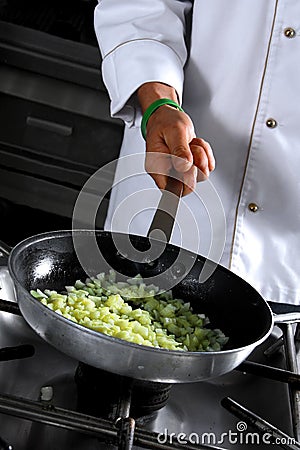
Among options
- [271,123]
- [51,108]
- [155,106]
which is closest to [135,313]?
[155,106]

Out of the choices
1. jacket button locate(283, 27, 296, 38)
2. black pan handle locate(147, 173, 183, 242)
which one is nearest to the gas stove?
black pan handle locate(147, 173, 183, 242)

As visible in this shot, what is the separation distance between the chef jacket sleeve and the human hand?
13cm

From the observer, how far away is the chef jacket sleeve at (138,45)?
110 cm

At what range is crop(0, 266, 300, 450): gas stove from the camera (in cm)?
67

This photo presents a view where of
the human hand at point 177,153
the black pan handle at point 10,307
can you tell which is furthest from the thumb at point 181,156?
the black pan handle at point 10,307

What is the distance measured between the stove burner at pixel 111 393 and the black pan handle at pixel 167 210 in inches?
7.8

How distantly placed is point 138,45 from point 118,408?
2.00 ft

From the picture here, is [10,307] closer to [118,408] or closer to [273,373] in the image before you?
[118,408]

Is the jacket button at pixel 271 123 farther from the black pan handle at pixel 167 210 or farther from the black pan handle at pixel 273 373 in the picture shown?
the black pan handle at pixel 273 373

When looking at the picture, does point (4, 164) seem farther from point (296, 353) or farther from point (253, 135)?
point (296, 353)

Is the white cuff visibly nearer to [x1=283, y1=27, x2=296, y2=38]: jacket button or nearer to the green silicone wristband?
the green silicone wristband

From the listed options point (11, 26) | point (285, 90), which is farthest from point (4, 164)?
point (285, 90)

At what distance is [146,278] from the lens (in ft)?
3.08

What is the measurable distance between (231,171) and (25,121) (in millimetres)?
955
